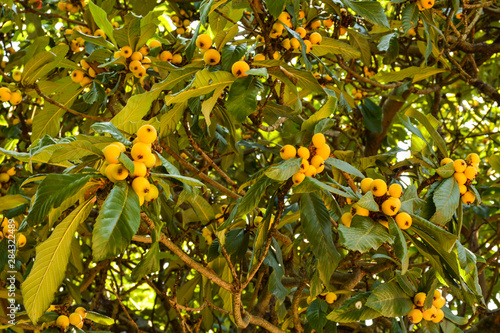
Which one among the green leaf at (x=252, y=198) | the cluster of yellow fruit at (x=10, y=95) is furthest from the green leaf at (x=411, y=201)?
the cluster of yellow fruit at (x=10, y=95)

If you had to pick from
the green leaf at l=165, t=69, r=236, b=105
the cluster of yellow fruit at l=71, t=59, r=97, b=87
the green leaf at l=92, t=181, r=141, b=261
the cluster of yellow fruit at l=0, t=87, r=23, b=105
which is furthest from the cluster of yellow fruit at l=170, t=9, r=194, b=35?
the green leaf at l=92, t=181, r=141, b=261

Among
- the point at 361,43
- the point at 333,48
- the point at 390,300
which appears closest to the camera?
the point at 390,300

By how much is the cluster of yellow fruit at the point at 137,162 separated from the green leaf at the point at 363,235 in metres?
0.58

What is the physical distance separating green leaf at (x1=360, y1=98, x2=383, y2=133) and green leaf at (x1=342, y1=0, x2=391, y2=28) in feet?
4.22

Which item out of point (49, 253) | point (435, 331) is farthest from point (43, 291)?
point (435, 331)

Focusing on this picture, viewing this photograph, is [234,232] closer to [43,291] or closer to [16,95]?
[43,291]

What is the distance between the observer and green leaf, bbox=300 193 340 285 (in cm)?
147

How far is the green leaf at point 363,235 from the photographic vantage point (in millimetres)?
1321

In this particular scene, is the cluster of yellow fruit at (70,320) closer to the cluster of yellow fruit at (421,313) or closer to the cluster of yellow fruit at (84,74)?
the cluster of yellow fruit at (84,74)

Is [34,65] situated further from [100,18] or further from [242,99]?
[242,99]

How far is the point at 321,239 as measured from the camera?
1.49 m

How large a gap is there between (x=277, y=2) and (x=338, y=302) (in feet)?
4.10

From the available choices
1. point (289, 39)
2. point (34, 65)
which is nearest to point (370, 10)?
point (289, 39)

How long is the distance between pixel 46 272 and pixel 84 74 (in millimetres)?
1244
